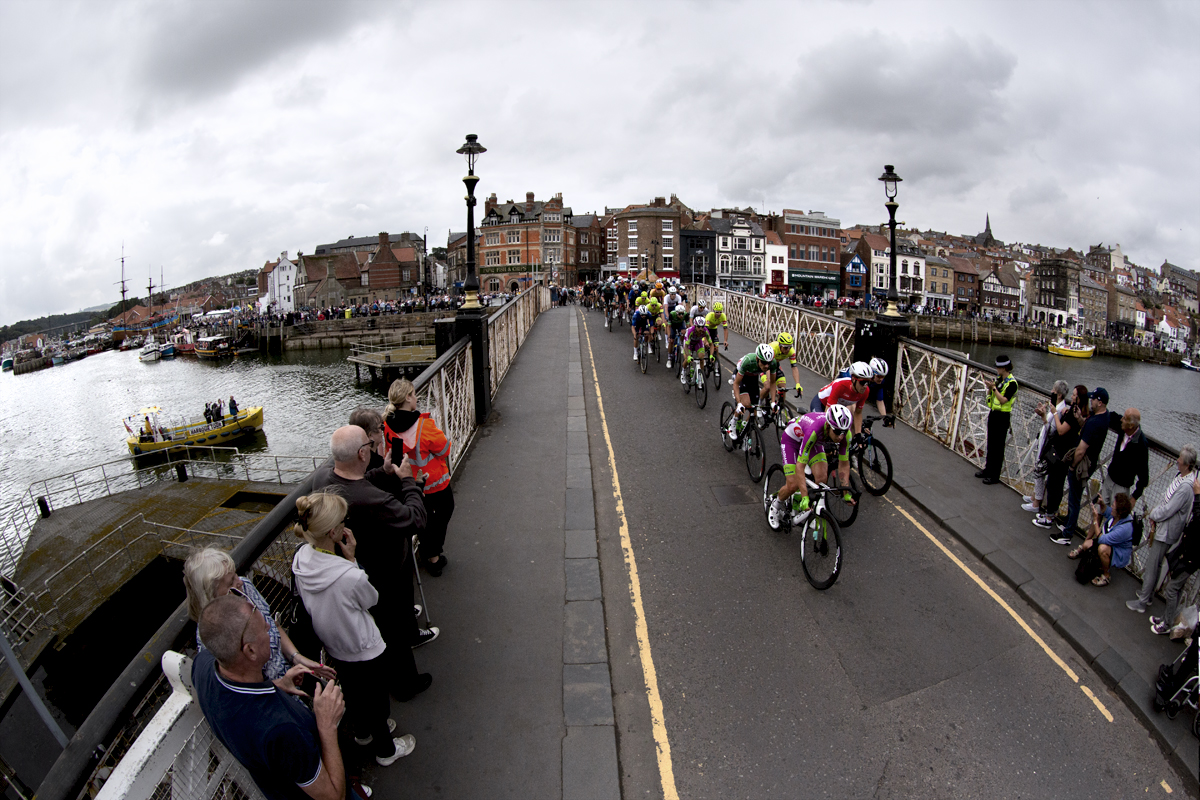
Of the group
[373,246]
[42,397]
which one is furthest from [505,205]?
[42,397]

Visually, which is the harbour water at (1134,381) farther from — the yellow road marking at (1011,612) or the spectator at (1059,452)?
the yellow road marking at (1011,612)

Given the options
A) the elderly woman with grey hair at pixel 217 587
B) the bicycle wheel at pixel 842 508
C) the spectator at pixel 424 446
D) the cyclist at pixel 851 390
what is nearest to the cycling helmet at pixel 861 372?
the cyclist at pixel 851 390

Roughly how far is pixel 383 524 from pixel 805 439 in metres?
4.47

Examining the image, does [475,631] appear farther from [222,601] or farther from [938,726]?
[938,726]

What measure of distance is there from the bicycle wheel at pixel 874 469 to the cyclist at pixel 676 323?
22.6ft

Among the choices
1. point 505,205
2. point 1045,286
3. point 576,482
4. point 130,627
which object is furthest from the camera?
point 1045,286

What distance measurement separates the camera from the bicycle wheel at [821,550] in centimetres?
602

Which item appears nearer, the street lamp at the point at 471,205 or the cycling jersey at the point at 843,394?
the cycling jersey at the point at 843,394

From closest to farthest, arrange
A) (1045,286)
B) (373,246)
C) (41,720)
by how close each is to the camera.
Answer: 1. (41,720)
2. (1045,286)
3. (373,246)

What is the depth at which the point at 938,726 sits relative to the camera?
4.45m

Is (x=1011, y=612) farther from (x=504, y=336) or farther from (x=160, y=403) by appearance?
(x=160, y=403)

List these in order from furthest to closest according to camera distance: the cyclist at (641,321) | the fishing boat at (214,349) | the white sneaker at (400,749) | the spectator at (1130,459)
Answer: the fishing boat at (214,349), the cyclist at (641,321), the spectator at (1130,459), the white sneaker at (400,749)

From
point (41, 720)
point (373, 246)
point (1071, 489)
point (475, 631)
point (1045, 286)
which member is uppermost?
point (373, 246)

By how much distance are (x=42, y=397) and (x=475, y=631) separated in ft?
302
